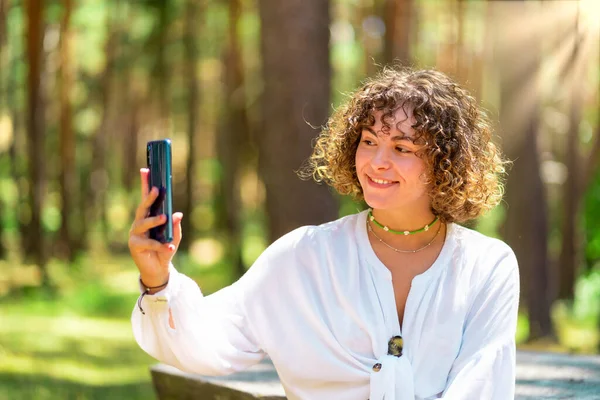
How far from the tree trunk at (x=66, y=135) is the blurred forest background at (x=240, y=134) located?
0.18ft

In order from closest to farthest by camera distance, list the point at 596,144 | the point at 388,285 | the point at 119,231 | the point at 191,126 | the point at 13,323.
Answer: the point at 388,285 < the point at 13,323 < the point at 596,144 < the point at 191,126 < the point at 119,231

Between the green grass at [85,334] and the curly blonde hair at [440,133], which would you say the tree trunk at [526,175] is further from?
the curly blonde hair at [440,133]

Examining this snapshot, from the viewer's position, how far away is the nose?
3135 mm

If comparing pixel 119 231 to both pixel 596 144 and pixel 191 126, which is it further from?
pixel 596 144

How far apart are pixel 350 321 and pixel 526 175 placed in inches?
334

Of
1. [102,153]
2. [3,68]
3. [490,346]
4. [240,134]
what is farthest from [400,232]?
[102,153]

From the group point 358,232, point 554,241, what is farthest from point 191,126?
point 358,232

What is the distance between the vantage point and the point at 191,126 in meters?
21.6

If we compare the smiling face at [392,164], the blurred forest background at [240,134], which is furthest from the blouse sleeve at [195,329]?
the blurred forest background at [240,134]

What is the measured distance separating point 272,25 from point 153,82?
20.4 m

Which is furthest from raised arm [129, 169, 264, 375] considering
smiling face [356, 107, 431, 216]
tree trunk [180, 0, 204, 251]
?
tree trunk [180, 0, 204, 251]

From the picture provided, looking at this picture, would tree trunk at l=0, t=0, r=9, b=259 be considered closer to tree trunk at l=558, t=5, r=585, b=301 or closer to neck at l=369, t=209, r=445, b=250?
tree trunk at l=558, t=5, r=585, b=301

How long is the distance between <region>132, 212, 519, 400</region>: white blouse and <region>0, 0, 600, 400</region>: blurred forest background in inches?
44.8

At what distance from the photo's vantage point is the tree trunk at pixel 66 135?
19.7 m
